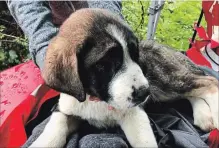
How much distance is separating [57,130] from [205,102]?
42.6 inches

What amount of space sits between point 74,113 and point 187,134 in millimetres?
706

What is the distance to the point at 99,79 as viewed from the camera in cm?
224

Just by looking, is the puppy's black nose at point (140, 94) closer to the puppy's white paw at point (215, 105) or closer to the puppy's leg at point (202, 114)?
the puppy's leg at point (202, 114)

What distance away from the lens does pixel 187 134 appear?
240 cm

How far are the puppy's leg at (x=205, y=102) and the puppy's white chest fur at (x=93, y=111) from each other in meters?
0.52

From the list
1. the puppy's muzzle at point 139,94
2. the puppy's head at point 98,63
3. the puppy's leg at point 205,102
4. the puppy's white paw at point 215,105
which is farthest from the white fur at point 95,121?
the puppy's white paw at point 215,105

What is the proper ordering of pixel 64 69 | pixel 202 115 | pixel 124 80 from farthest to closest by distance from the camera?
pixel 202 115
pixel 64 69
pixel 124 80

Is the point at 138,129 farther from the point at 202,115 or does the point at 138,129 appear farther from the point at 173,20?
the point at 173,20

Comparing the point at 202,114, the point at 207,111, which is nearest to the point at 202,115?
the point at 202,114

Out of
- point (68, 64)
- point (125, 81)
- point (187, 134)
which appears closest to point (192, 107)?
Answer: point (187, 134)

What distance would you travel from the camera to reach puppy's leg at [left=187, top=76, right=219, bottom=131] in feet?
8.69

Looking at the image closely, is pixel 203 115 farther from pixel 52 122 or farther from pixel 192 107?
pixel 52 122

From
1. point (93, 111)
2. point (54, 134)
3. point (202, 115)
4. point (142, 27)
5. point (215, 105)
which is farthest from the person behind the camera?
point (142, 27)

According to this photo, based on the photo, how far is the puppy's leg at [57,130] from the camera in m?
2.36
